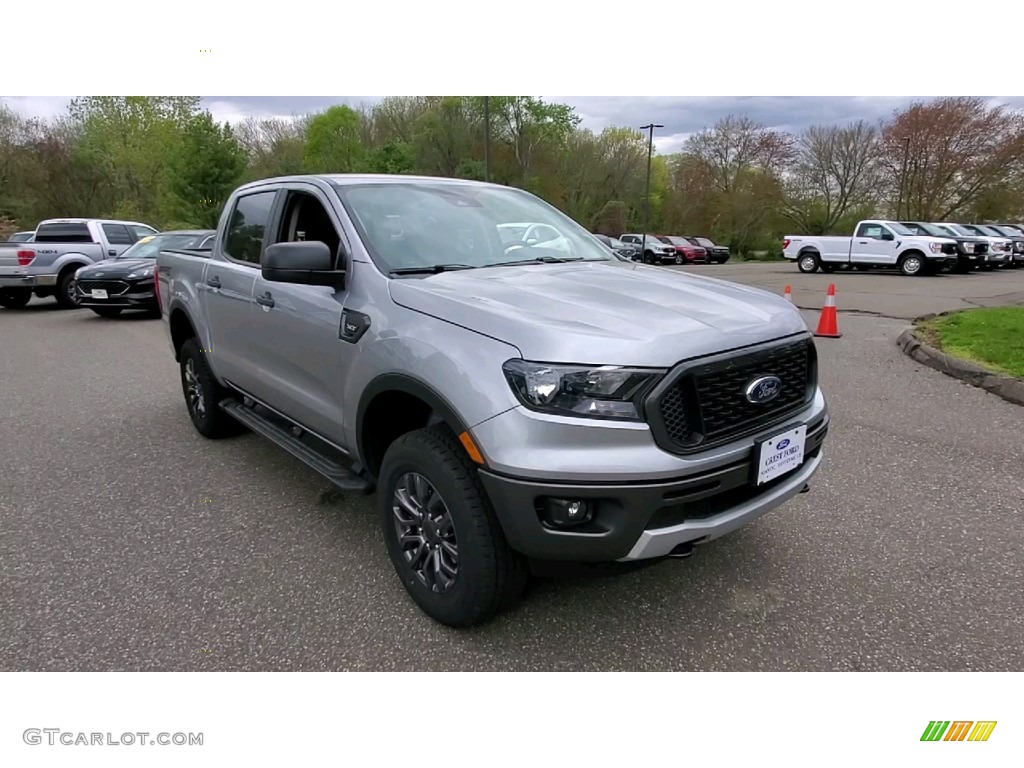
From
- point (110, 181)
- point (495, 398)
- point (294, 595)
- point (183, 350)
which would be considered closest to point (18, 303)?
point (183, 350)

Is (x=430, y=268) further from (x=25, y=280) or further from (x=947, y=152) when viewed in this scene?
(x=947, y=152)

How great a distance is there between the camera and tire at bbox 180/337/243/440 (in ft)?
15.3

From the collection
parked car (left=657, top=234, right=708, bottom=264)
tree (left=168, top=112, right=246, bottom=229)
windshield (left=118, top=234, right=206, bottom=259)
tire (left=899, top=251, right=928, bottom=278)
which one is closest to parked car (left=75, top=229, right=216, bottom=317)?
windshield (left=118, top=234, right=206, bottom=259)

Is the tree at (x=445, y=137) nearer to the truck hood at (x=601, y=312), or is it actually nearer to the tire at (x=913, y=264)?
the tire at (x=913, y=264)

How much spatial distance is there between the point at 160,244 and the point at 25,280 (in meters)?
3.19

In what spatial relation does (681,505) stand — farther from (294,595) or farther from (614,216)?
(614,216)

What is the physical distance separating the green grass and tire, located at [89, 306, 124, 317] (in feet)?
42.0

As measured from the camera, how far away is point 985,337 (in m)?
7.62

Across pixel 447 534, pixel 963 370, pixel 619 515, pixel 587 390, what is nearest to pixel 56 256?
Answer: pixel 447 534

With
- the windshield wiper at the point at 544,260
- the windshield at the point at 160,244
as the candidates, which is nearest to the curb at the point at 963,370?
the windshield wiper at the point at 544,260

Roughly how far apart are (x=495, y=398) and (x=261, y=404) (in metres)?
2.37

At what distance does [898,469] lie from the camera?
411 cm

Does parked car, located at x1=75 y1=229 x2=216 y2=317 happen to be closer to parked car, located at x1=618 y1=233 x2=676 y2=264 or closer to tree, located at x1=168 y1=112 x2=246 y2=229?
tree, located at x1=168 y1=112 x2=246 y2=229

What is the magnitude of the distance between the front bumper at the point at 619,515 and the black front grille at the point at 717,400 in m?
0.13
